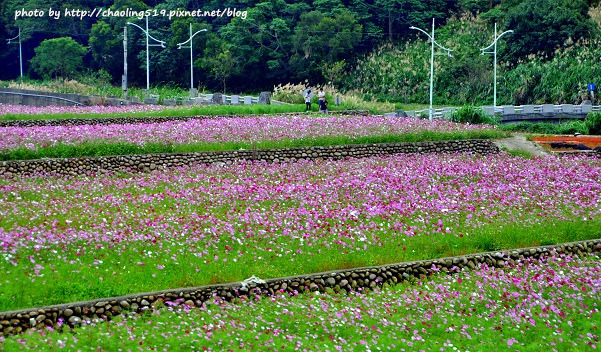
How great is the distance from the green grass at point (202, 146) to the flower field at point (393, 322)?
14.2 m

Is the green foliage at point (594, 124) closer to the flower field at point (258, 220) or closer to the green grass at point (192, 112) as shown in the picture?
the green grass at point (192, 112)

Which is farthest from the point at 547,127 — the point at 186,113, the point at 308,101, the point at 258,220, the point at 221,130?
the point at 258,220

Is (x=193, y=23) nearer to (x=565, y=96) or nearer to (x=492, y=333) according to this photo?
(x=565, y=96)

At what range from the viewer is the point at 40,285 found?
1423 cm

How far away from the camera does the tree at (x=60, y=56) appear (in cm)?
7656

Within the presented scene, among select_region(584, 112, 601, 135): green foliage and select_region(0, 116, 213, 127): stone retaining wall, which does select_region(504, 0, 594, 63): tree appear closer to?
select_region(584, 112, 601, 135): green foliage

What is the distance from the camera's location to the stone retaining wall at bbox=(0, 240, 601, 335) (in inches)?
509

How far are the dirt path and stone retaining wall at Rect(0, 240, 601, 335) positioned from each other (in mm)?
14474

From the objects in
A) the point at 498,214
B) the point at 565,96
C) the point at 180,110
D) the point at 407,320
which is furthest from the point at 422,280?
the point at 565,96

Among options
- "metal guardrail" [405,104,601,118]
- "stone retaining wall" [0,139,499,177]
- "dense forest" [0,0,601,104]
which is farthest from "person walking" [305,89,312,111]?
"dense forest" [0,0,601,104]

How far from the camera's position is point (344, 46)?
240 feet

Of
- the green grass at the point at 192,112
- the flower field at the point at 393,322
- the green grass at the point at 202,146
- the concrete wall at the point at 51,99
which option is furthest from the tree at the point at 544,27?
the flower field at the point at 393,322

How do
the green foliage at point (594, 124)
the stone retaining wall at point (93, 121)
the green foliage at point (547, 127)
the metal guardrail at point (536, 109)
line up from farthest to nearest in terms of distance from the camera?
the metal guardrail at point (536, 109), the green foliage at point (547, 127), the green foliage at point (594, 124), the stone retaining wall at point (93, 121)
